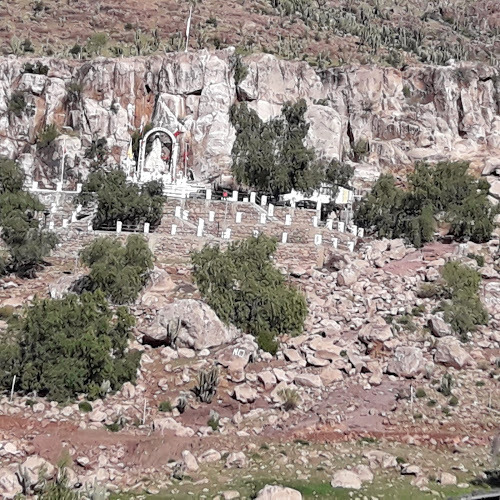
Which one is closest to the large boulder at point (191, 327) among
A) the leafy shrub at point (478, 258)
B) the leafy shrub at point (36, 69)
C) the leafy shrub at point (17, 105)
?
the leafy shrub at point (478, 258)

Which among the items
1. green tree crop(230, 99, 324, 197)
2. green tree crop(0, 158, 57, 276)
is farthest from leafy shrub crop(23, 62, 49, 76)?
green tree crop(0, 158, 57, 276)

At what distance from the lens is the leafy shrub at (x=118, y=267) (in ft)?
87.6

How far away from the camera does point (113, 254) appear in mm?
27984

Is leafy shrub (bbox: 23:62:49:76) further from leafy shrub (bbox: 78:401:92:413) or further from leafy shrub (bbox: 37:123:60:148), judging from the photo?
leafy shrub (bbox: 78:401:92:413)

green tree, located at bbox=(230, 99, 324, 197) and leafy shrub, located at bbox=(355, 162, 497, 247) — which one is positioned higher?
green tree, located at bbox=(230, 99, 324, 197)

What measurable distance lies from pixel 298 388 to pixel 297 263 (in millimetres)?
12468

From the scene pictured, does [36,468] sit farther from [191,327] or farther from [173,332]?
[191,327]

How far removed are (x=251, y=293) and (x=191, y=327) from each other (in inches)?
128

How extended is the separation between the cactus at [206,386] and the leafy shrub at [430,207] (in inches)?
851

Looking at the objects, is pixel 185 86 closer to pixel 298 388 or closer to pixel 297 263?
pixel 297 263

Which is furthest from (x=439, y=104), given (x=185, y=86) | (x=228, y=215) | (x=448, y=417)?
(x=448, y=417)

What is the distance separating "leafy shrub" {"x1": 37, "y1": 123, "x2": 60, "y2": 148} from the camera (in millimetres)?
56000

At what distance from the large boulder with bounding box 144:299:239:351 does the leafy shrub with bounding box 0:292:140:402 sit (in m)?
2.06

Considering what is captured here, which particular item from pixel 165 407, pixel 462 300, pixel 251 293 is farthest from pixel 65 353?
pixel 462 300
